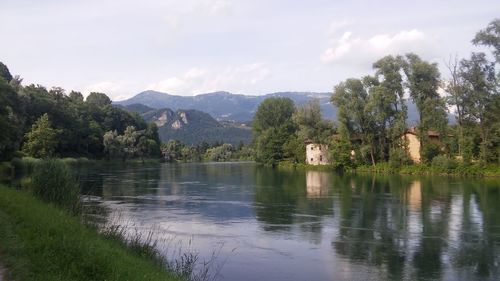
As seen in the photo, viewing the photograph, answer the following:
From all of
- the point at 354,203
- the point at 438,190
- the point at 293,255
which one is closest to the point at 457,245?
the point at 293,255

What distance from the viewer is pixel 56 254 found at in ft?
31.9

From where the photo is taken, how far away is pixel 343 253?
A: 58.9 ft

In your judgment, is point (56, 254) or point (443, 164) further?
point (443, 164)

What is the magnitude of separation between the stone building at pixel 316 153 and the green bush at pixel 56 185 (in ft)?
207

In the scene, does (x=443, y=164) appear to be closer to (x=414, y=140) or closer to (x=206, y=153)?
(x=414, y=140)

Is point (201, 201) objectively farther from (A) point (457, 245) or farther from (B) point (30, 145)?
(B) point (30, 145)

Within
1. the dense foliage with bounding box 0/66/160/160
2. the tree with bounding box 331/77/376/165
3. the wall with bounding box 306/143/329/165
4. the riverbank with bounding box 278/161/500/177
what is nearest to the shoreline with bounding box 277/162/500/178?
the riverbank with bounding box 278/161/500/177

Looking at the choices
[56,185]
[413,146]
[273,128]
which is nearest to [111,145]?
[273,128]

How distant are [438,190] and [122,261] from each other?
3434 centimetres

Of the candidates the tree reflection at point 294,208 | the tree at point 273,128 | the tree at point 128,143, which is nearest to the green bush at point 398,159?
the tree reflection at point 294,208

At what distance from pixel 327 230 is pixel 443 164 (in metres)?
41.0

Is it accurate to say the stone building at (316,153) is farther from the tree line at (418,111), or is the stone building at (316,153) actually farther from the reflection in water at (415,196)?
the reflection in water at (415,196)

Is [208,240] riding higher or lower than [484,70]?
lower

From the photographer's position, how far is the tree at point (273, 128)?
96.6 metres
